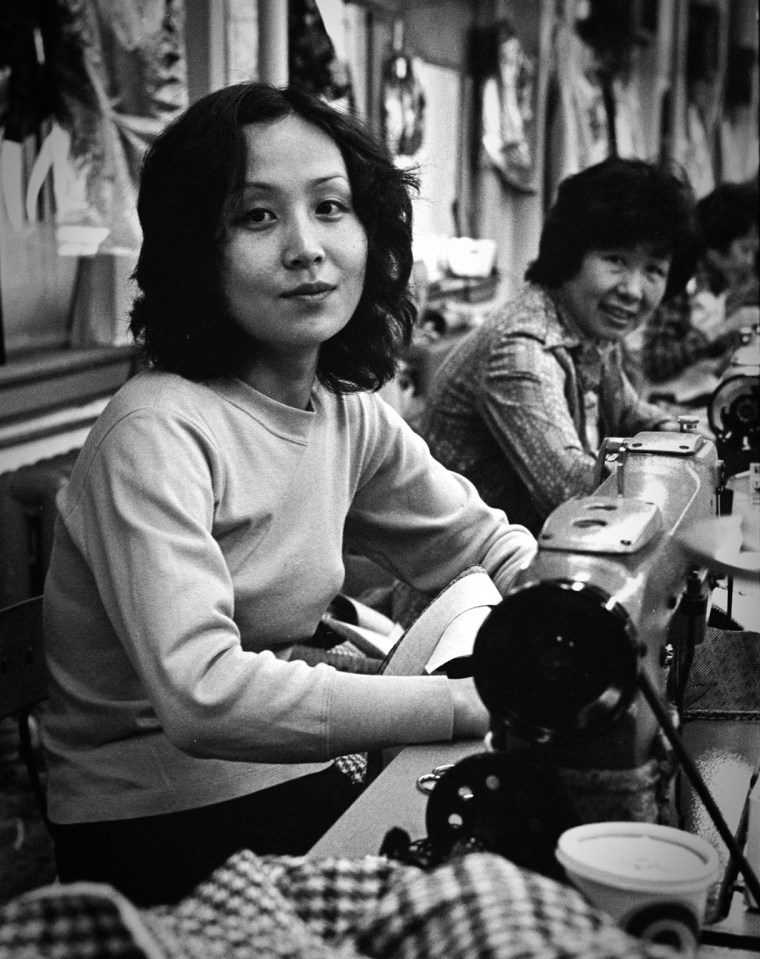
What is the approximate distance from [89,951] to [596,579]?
23.0 inches

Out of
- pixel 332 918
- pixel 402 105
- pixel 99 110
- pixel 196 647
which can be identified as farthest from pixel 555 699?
pixel 402 105

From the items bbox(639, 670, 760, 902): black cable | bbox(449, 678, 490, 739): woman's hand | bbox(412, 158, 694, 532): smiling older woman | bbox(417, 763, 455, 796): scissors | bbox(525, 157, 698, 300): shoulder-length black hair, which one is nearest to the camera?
bbox(639, 670, 760, 902): black cable

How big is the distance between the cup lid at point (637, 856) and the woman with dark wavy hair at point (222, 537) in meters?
0.40

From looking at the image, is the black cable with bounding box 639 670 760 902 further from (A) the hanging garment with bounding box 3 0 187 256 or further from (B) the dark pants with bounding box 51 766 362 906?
(A) the hanging garment with bounding box 3 0 187 256

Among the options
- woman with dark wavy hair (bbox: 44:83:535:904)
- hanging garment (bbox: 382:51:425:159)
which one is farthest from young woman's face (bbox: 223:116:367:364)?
hanging garment (bbox: 382:51:425:159)

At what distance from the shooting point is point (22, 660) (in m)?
1.81

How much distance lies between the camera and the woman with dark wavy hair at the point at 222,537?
55.1 inches

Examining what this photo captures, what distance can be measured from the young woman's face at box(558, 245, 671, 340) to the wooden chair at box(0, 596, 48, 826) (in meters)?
1.47

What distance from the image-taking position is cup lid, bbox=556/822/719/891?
95cm

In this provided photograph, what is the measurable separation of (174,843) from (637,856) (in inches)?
28.8

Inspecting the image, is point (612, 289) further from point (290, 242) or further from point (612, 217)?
point (290, 242)

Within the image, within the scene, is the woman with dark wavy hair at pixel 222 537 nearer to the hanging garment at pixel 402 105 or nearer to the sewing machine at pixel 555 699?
the sewing machine at pixel 555 699

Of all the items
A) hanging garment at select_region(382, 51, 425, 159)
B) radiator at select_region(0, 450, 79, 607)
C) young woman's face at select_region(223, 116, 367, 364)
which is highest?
hanging garment at select_region(382, 51, 425, 159)

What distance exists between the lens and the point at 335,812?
1.71m
